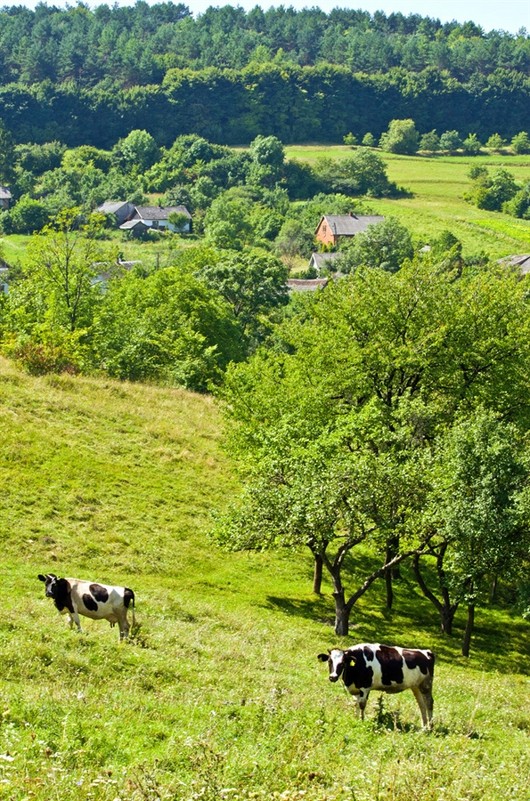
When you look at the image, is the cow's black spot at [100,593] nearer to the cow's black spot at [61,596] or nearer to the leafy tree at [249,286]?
the cow's black spot at [61,596]

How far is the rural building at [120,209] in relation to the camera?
153875mm

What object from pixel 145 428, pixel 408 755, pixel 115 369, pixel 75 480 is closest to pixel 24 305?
pixel 115 369

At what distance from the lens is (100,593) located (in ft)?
68.7

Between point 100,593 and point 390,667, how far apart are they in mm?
7729

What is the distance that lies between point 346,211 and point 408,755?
144 metres

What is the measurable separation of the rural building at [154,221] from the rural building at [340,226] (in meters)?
25.9

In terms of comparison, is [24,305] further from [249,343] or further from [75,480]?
[75,480]

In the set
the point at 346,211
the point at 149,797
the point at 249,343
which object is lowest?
the point at 249,343

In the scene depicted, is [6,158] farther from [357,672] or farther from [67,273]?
[357,672]

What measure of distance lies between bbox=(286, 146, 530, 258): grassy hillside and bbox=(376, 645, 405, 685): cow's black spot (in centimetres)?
10685

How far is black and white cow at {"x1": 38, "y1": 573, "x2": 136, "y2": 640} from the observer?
20.7 meters

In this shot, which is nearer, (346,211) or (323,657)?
(323,657)

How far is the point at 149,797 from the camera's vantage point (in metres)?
9.89

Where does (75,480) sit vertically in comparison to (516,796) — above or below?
below
